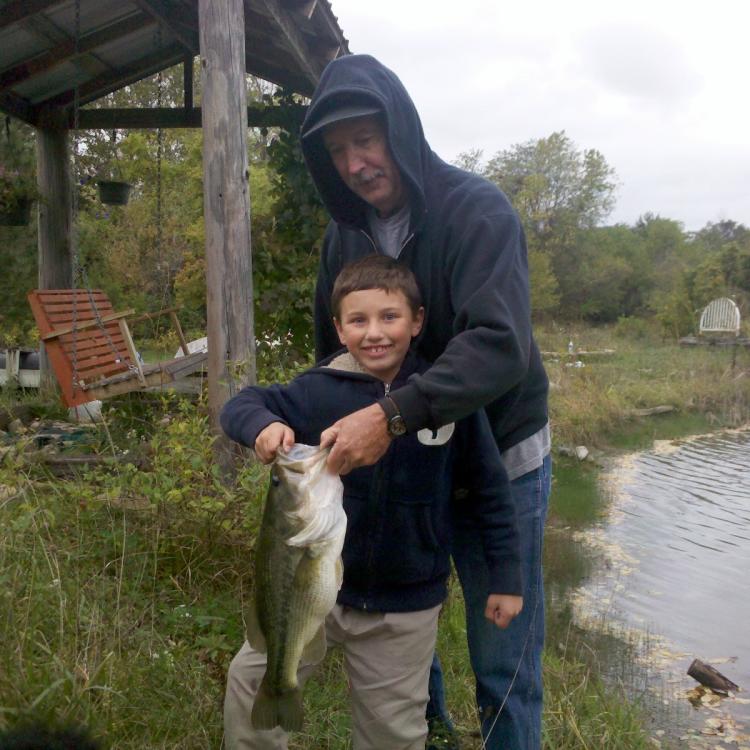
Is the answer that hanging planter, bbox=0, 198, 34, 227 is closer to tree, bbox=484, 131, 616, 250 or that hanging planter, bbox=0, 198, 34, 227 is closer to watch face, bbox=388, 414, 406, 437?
watch face, bbox=388, 414, 406, 437

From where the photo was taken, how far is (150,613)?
11.9ft

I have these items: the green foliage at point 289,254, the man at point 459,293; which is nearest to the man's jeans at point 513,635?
the man at point 459,293

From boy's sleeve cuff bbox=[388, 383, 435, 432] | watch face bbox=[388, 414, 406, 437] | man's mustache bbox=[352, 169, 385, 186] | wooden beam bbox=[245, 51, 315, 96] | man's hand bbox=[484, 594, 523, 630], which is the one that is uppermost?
wooden beam bbox=[245, 51, 315, 96]

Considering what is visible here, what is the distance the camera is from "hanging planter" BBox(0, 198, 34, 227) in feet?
26.6

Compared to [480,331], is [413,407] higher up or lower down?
lower down

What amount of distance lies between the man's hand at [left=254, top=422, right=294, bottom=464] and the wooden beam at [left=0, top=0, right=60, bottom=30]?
5.75 meters

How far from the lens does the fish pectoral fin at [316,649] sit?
2.26 meters

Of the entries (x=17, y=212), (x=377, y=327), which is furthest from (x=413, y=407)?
(x=17, y=212)

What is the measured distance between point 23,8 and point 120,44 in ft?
4.14

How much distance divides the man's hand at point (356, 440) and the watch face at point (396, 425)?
1 centimetres

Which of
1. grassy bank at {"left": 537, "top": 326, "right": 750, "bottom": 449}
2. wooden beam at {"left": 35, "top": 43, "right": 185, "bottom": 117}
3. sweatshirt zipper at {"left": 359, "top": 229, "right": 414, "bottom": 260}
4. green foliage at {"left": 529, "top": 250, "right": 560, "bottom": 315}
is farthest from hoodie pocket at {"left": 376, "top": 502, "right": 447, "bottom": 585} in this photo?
green foliage at {"left": 529, "top": 250, "right": 560, "bottom": 315}

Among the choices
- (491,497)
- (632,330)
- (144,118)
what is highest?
(144,118)

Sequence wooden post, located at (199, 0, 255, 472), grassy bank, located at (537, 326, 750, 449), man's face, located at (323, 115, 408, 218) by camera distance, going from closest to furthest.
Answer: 1. man's face, located at (323, 115, 408, 218)
2. wooden post, located at (199, 0, 255, 472)
3. grassy bank, located at (537, 326, 750, 449)

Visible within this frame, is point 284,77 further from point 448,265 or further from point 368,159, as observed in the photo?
point 448,265
